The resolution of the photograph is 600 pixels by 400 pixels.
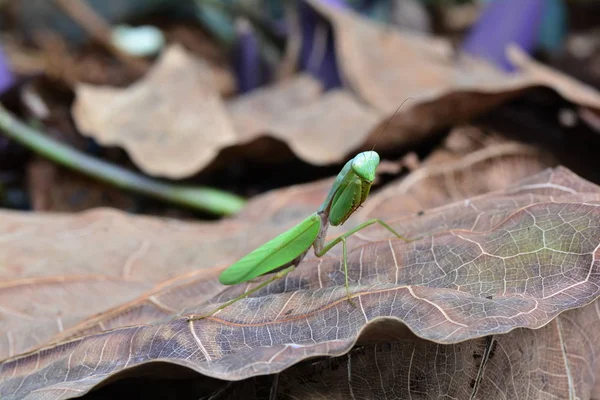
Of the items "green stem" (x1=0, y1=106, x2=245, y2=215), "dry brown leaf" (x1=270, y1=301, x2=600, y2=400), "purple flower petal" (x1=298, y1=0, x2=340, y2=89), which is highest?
"purple flower petal" (x1=298, y1=0, x2=340, y2=89)

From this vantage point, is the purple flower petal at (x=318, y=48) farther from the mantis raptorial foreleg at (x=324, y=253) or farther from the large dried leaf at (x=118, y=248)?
the mantis raptorial foreleg at (x=324, y=253)

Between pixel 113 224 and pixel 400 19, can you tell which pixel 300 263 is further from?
pixel 400 19

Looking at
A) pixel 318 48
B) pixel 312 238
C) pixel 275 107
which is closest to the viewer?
pixel 312 238

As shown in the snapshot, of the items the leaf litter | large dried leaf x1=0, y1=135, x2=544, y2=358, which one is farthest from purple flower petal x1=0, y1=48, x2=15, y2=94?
large dried leaf x1=0, y1=135, x2=544, y2=358

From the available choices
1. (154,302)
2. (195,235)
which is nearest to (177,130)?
(195,235)

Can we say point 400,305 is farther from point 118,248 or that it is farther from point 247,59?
point 247,59

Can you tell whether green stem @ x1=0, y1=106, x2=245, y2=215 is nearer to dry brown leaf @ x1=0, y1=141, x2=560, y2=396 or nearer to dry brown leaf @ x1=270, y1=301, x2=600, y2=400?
dry brown leaf @ x1=0, y1=141, x2=560, y2=396

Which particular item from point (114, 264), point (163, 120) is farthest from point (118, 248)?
point (163, 120)

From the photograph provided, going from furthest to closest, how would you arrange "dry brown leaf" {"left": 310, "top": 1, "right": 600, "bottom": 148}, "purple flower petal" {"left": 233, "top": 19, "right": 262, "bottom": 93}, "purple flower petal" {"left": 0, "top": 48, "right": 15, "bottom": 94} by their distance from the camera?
1. "purple flower petal" {"left": 233, "top": 19, "right": 262, "bottom": 93}
2. "purple flower petal" {"left": 0, "top": 48, "right": 15, "bottom": 94}
3. "dry brown leaf" {"left": 310, "top": 1, "right": 600, "bottom": 148}
